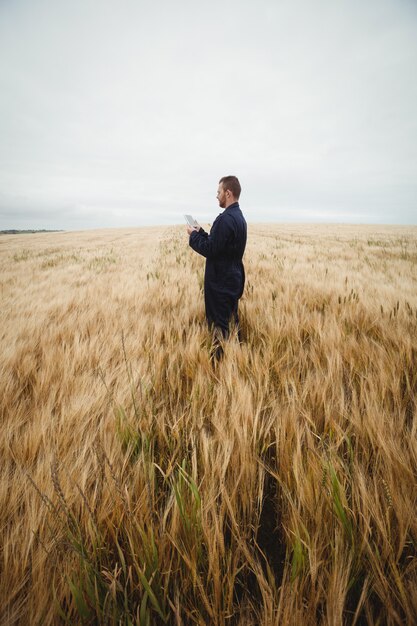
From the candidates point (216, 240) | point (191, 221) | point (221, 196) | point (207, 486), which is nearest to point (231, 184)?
point (221, 196)

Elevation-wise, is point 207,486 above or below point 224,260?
below

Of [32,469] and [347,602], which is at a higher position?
[32,469]

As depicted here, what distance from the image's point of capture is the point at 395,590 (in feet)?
1.93

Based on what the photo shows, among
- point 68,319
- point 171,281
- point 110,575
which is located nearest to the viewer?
point 110,575

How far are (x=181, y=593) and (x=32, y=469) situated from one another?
674 millimetres

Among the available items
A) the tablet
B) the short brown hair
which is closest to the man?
the short brown hair

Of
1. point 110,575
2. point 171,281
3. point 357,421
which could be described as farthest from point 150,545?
point 171,281

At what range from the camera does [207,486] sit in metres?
0.79

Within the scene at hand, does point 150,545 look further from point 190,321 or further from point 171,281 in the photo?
point 171,281

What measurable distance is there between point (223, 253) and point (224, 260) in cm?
7

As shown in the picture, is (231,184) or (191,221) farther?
(191,221)

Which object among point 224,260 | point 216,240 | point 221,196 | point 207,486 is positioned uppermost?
point 221,196

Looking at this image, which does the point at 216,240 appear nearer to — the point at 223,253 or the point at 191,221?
the point at 223,253

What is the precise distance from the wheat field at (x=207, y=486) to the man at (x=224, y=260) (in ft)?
1.54
